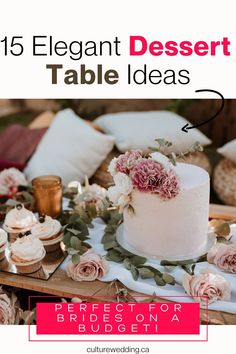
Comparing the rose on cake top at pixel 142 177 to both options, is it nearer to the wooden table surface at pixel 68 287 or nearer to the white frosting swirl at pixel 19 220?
the wooden table surface at pixel 68 287

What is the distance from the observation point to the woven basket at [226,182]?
2311 millimetres

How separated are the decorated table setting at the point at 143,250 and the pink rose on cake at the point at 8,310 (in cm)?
5

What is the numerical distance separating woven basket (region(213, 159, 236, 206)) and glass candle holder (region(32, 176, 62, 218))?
100cm

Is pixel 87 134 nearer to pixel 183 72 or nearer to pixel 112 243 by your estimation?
pixel 183 72

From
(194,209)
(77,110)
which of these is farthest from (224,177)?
(77,110)

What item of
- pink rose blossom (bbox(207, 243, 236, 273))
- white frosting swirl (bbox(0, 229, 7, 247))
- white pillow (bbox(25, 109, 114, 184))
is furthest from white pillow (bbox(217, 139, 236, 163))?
white frosting swirl (bbox(0, 229, 7, 247))

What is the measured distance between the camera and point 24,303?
158 centimetres

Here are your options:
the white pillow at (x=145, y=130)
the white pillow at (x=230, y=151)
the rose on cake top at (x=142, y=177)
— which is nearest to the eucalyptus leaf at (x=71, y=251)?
the rose on cake top at (x=142, y=177)

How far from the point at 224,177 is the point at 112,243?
1.06m

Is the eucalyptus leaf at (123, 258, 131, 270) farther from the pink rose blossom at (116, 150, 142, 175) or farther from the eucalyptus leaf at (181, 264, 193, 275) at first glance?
the pink rose blossom at (116, 150, 142, 175)

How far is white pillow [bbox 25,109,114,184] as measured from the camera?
2.32m

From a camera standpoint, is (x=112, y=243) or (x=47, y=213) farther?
(x=47, y=213)

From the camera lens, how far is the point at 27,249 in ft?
4.59

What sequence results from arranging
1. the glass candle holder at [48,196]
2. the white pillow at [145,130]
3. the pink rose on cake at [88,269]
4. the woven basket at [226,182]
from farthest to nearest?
1. the white pillow at [145,130]
2. the woven basket at [226,182]
3. the glass candle holder at [48,196]
4. the pink rose on cake at [88,269]
